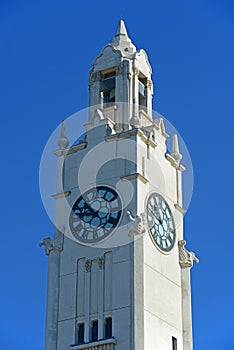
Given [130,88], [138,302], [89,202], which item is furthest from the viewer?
[130,88]

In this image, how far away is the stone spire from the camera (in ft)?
206

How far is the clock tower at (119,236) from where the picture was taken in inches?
2088

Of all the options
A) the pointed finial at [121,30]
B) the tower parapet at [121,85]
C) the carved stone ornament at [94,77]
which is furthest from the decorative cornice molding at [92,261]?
the pointed finial at [121,30]

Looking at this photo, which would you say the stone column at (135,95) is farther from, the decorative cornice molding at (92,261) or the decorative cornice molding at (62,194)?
the decorative cornice molding at (92,261)

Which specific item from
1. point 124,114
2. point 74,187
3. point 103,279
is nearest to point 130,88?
point 124,114

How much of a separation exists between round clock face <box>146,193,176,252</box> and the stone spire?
951 centimetres

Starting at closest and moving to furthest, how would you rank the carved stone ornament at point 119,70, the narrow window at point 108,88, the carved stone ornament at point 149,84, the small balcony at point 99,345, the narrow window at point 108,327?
the small balcony at point 99,345 < the narrow window at point 108,327 < the carved stone ornament at point 119,70 < the narrow window at point 108,88 < the carved stone ornament at point 149,84

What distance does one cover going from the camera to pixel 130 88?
199 feet

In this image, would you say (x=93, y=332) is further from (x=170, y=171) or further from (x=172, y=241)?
(x=170, y=171)

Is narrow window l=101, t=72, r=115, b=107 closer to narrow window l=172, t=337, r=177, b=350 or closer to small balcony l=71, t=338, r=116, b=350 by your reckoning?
narrow window l=172, t=337, r=177, b=350

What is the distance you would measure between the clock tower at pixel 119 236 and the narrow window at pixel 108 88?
0.45ft


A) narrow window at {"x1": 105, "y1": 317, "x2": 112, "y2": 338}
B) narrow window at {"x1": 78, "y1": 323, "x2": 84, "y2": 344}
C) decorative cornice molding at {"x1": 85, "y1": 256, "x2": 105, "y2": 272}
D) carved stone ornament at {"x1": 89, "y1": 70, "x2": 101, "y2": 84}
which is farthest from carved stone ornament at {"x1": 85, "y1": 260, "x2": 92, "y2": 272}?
carved stone ornament at {"x1": 89, "y1": 70, "x2": 101, "y2": 84}

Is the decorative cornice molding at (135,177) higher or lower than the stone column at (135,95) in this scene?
lower

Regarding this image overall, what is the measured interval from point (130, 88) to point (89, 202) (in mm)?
7587
